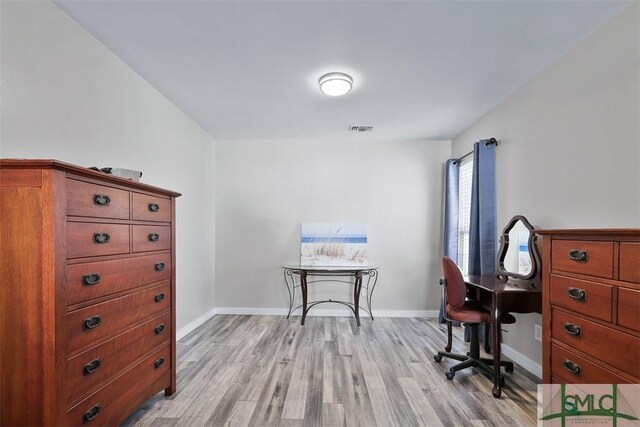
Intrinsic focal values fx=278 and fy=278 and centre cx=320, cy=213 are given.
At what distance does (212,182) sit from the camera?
13.3ft

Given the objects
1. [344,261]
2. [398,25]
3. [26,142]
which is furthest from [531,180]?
[26,142]

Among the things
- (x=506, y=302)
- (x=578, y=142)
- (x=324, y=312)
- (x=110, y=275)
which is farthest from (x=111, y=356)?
(x=578, y=142)

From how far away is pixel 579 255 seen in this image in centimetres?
139

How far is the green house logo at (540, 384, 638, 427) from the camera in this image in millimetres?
1197

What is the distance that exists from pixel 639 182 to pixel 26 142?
3.42 m

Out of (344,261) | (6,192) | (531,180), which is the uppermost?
(531,180)

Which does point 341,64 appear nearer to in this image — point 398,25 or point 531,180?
point 398,25

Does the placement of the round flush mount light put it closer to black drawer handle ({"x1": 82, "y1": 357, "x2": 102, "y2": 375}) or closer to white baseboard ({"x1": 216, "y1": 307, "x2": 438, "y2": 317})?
black drawer handle ({"x1": 82, "y1": 357, "x2": 102, "y2": 375})

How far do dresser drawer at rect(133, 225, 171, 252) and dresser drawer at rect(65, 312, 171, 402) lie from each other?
47cm

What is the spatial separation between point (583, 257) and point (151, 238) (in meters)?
2.43

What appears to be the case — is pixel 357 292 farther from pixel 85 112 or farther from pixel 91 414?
pixel 85 112

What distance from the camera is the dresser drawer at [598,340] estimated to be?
1.16 meters

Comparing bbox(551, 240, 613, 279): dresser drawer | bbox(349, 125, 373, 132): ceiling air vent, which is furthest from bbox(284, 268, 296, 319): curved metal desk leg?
bbox(551, 240, 613, 279): dresser drawer

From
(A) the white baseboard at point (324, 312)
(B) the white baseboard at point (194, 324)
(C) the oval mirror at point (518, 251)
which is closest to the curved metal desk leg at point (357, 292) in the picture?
(A) the white baseboard at point (324, 312)
